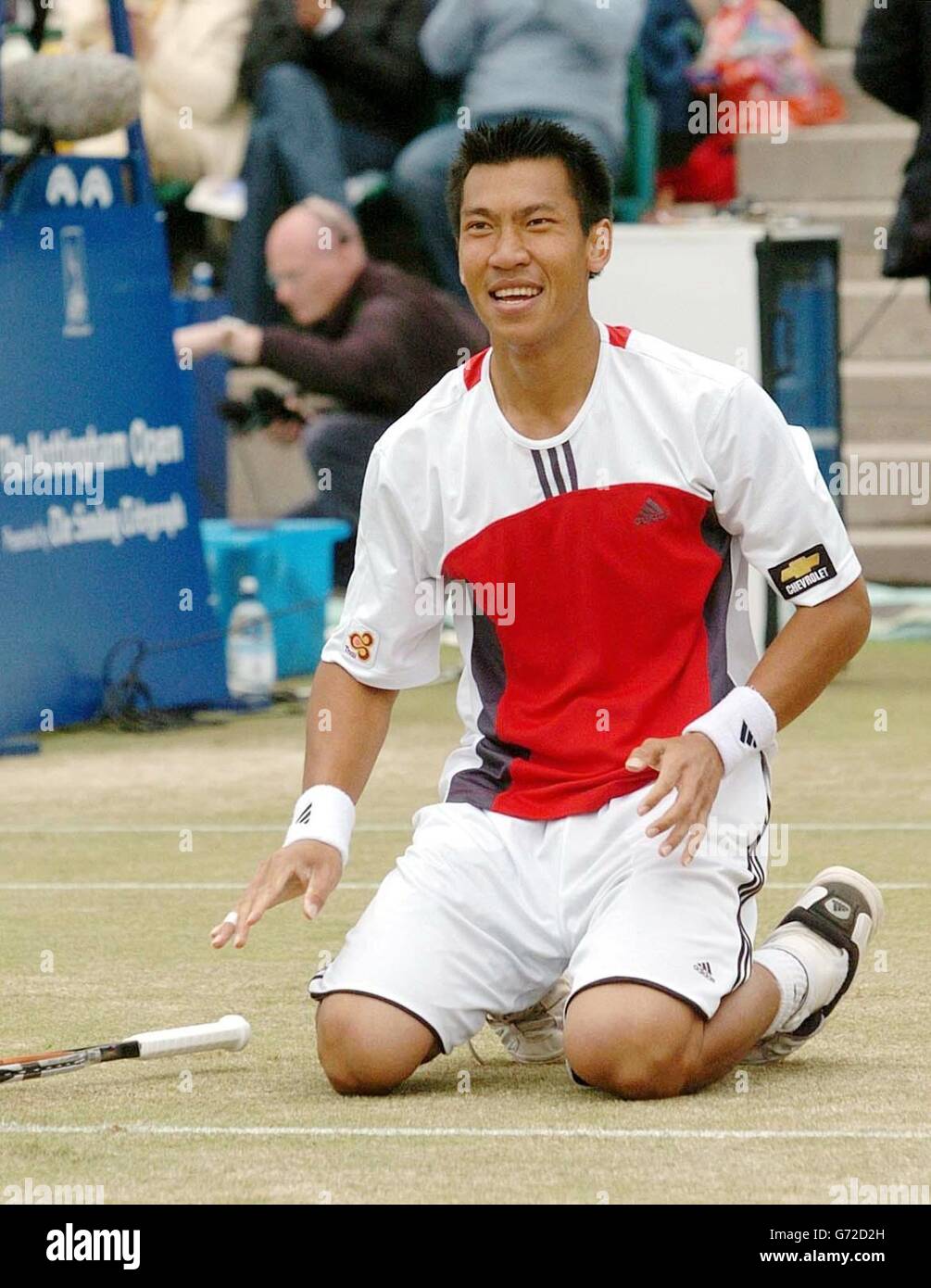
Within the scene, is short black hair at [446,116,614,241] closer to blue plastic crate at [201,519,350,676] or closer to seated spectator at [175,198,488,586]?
blue plastic crate at [201,519,350,676]

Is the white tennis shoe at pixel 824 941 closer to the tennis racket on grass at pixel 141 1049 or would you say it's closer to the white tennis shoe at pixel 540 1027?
the white tennis shoe at pixel 540 1027

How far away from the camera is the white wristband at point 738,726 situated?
12.6 feet

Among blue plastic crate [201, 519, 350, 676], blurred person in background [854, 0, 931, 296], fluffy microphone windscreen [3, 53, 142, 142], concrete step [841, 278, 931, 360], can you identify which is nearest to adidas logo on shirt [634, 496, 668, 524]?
fluffy microphone windscreen [3, 53, 142, 142]

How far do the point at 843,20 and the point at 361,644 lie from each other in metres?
9.96

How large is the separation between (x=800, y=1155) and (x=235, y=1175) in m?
0.71

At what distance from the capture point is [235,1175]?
3.37 metres

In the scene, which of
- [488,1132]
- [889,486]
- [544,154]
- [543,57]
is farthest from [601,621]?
[889,486]

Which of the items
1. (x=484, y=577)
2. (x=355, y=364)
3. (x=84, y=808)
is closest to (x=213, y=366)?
(x=355, y=364)

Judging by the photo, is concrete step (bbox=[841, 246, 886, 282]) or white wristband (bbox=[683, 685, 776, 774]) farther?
concrete step (bbox=[841, 246, 886, 282])

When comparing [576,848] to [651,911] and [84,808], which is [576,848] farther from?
[84,808]

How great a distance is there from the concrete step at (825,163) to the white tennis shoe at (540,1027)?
368 inches

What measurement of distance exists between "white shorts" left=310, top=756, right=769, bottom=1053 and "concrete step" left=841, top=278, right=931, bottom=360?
8.76 meters

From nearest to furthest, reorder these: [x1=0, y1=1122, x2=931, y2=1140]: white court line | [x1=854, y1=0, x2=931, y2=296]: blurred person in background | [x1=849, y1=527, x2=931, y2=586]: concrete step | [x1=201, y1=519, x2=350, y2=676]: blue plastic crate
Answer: [x1=0, y1=1122, x2=931, y2=1140]: white court line → [x1=854, y1=0, x2=931, y2=296]: blurred person in background → [x1=201, y1=519, x2=350, y2=676]: blue plastic crate → [x1=849, y1=527, x2=931, y2=586]: concrete step

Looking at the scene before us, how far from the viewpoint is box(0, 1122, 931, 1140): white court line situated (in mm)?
3574
